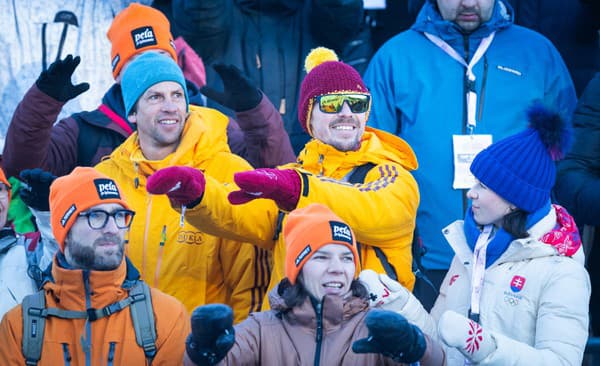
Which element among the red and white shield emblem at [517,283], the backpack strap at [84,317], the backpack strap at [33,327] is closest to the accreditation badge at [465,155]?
the red and white shield emblem at [517,283]

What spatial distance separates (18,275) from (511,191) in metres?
2.08

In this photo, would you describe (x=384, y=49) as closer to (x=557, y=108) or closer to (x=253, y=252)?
(x=557, y=108)

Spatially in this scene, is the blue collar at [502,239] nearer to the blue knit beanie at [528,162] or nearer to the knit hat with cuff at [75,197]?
the blue knit beanie at [528,162]

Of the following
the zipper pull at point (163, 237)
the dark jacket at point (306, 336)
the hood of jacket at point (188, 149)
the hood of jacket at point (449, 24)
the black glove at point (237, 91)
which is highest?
the hood of jacket at point (449, 24)

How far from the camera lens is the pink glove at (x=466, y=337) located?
4418 millimetres

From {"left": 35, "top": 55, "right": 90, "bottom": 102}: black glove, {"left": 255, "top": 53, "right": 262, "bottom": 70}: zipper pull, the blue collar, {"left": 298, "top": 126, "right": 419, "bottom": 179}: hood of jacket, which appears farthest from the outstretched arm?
the blue collar

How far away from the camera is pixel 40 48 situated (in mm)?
7000

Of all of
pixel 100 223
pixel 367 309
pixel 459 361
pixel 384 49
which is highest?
pixel 384 49

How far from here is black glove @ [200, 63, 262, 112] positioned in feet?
18.0

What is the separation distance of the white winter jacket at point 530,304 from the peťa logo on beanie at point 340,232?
14.4 inches

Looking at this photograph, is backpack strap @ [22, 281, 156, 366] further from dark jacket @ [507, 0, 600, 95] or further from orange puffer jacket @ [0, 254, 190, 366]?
dark jacket @ [507, 0, 600, 95]

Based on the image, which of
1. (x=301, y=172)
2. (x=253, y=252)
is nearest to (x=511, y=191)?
(x=301, y=172)

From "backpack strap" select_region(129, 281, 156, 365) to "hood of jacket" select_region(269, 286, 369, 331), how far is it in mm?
478

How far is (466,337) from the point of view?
175 inches
